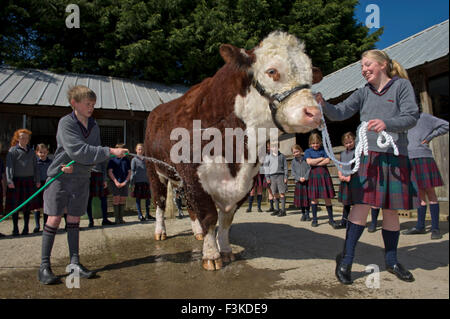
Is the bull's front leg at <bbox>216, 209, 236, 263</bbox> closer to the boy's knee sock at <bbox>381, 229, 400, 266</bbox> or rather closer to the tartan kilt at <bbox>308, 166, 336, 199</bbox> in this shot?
the boy's knee sock at <bbox>381, 229, 400, 266</bbox>

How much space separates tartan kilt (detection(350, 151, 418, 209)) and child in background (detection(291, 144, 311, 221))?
3188 mm

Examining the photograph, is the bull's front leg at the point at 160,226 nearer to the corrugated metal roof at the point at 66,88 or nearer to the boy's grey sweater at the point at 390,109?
the boy's grey sweater at the point at 390,109

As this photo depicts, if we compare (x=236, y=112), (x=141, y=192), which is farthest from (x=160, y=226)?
(x=141, y=192)

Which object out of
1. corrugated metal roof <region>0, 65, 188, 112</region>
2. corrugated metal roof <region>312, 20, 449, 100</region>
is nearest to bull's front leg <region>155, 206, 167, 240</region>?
corrugated metal roof <region>312, 20, 449, 100</region>

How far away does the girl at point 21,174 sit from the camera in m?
4.88

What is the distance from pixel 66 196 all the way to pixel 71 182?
0.13 meters

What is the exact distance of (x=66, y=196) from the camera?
8.34ft

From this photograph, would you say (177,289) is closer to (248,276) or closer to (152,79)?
(248,276)

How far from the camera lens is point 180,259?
2912mm

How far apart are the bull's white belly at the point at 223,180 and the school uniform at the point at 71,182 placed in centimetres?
90

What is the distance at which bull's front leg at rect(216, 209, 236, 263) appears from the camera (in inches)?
112

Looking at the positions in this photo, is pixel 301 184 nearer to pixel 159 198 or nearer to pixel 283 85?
pixel 159 198

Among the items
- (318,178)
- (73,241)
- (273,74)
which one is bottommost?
(73,241)

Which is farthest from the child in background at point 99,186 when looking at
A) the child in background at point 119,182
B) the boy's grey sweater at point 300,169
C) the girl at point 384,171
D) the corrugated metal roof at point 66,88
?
the girl at point 384,171
